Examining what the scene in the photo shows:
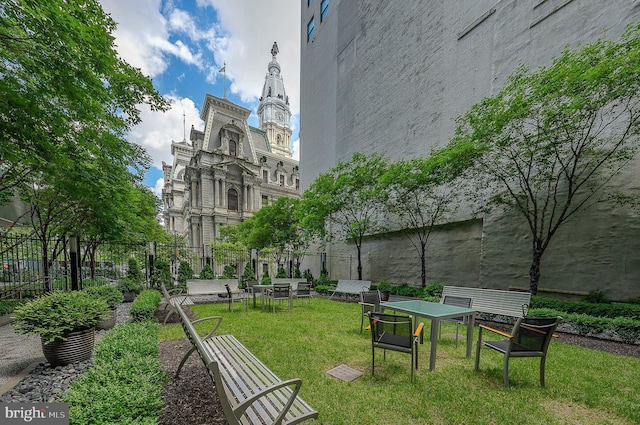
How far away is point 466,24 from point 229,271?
60.7 ft

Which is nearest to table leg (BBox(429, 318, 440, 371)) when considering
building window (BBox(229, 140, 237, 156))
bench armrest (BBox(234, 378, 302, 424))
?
bench armrest (BBox(234, 378, 302, 424))

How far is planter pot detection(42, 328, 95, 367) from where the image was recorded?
3674mm

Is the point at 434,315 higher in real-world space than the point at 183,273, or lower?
higher

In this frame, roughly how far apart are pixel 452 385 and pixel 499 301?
13.5 feet

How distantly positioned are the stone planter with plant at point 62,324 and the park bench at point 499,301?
757 centimetres

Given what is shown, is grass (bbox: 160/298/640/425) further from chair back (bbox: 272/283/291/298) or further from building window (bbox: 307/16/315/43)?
building window (bbox: 307/16/315/43)

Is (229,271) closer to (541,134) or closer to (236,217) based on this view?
(541,134)

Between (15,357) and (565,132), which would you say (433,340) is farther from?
(565,132)

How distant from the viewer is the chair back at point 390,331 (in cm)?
359

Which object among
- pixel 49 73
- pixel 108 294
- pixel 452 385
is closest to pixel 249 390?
pixel 452 385

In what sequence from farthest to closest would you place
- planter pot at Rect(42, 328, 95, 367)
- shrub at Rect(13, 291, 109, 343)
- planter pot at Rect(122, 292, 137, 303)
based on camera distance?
planter pot at Rect(122, 292, 137, 303) → planter pot at Rect(42, 328, 95, 367) → shrub at Rect(13, 291, 109, 343)

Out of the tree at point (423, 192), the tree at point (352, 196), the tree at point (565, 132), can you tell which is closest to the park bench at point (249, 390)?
the tree at point (565, 132)

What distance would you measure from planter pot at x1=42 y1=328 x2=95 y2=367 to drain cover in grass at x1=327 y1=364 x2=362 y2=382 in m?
4.15

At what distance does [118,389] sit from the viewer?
6.84ft
